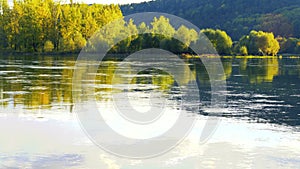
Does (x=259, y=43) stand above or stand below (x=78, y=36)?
below

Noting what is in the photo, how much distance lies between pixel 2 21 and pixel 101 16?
25.5 m

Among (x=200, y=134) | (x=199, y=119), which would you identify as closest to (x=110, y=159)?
(x=200, y=134)

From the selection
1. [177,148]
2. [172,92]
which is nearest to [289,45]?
[172,92]

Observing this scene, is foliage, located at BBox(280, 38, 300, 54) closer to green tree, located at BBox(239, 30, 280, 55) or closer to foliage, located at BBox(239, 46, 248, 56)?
green tree, located at BBox(239, 30, 280, 55)

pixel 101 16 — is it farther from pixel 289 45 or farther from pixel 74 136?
pixel 74 136

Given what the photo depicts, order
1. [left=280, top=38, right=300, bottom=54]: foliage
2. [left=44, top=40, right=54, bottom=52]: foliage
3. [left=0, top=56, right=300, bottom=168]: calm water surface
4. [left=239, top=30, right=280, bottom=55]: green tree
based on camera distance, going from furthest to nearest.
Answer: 1. [left=280, top=38, right=300, bottom=54]: foliage
2. [left=239, top=30, right=280, bottom=55]: green tree
3. [left=44, top=40, right=54, bottom=52]: foliage
4. [left=0, top=56, right=300, bottom=168]: calm water surface

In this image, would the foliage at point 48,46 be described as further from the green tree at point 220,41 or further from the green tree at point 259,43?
the green tree at point 259,43

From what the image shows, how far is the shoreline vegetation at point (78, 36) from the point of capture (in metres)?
118

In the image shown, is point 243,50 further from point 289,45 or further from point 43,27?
point 43,27

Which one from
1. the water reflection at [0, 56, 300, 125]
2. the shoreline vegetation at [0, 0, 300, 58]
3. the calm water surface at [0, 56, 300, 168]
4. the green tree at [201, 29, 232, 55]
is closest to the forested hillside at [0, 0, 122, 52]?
the shoreline vegetation at [0, 0, 300, 58]

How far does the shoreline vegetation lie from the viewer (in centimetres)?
11794

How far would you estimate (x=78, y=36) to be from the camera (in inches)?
4646

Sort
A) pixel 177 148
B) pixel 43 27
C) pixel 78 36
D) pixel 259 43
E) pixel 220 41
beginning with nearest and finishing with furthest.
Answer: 1. pixel 177 148
2. pixel 78 36
3. pixel 220 41
4. pixel 43 27
5. pixel 259 43

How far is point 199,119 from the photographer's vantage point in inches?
834
